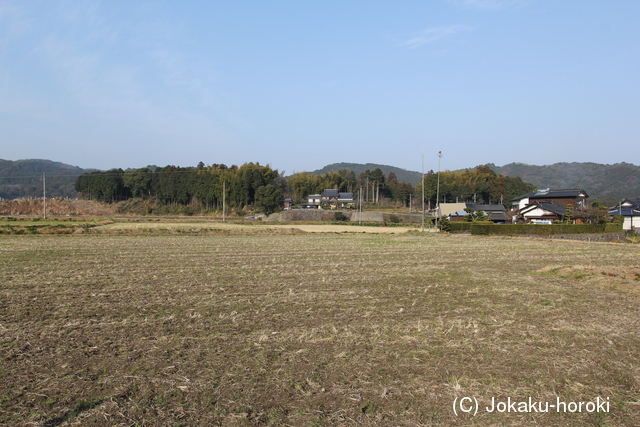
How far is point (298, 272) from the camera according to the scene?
44.1ft

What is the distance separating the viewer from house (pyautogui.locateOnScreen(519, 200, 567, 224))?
172 feet

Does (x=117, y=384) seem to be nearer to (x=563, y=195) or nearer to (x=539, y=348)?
(x=539, y=348)

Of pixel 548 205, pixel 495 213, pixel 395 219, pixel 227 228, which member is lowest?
pixel 227 228

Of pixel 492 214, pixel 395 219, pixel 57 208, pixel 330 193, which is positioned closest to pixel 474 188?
pixel 492 214

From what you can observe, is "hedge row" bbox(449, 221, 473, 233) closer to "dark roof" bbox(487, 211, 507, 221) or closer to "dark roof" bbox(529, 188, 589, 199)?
"dark roof" bbox(487, 211, 507, 221)

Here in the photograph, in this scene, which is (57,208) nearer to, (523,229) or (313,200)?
(313,200)

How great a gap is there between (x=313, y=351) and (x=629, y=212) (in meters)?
65.3

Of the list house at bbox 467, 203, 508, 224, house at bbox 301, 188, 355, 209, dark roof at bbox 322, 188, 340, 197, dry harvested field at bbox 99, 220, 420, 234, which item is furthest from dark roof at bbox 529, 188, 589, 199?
dark roof at bbox 322, 188, 340, 197

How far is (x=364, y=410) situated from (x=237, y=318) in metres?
3.92

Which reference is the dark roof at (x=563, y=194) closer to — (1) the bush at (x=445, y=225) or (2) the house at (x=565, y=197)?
(2) the house at (x=565, y=197)

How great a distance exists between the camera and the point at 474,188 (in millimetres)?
94750

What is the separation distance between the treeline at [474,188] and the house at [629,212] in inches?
1217

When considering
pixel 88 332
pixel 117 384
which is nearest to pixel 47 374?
pixel 117 384

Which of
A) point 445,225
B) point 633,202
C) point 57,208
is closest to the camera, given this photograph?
point 445,225
